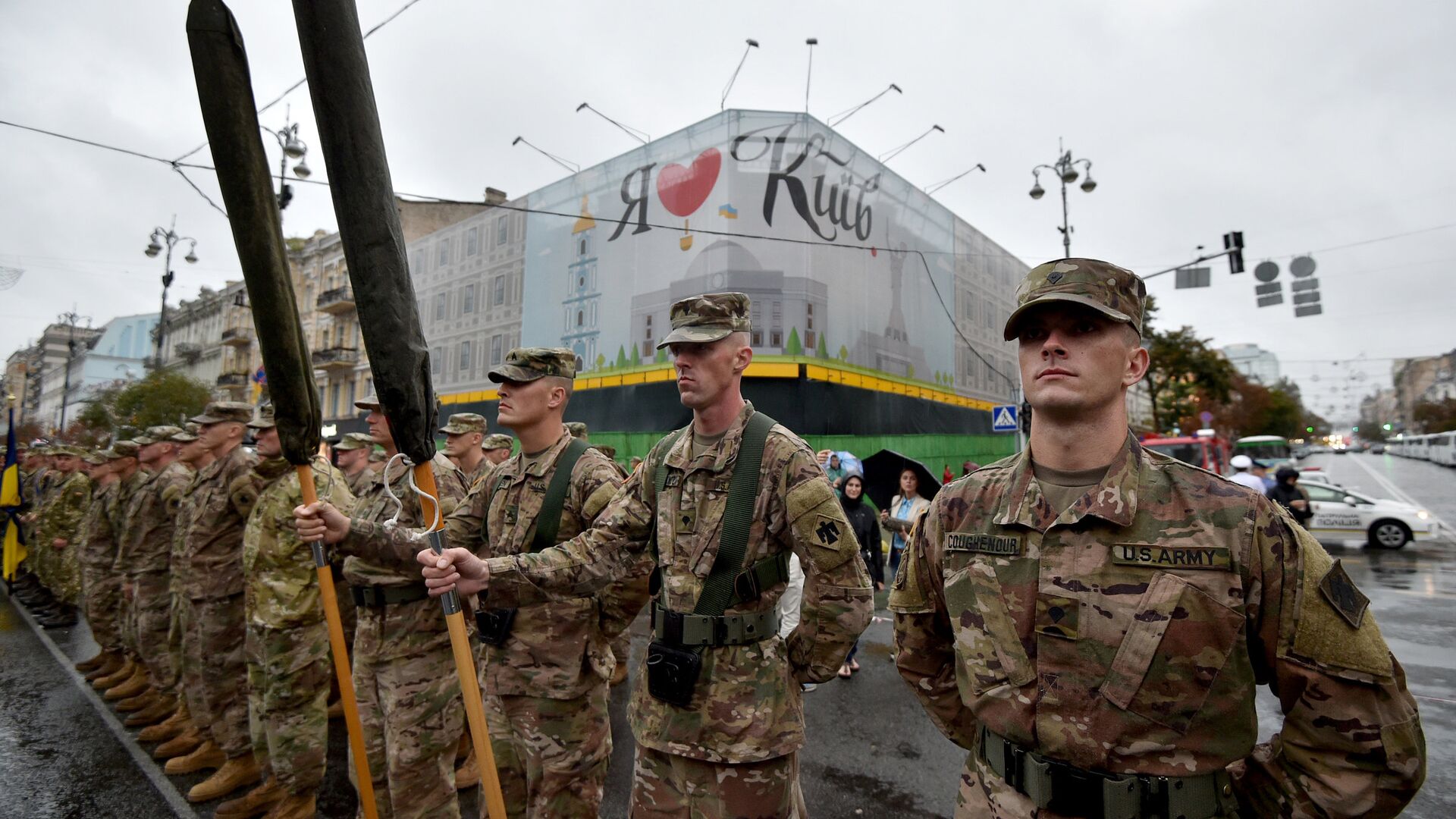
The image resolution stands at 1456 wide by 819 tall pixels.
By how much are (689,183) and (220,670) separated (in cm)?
1634

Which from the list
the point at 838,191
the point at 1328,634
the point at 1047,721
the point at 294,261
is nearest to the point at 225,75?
the point at 1047,721

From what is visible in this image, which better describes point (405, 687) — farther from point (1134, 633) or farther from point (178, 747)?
point (1134, 633)

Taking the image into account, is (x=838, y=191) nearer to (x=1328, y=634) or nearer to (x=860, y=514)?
(x=860, y=514)

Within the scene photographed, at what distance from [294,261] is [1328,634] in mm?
41977

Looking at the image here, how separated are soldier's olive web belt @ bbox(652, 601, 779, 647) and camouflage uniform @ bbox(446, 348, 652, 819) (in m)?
0.42

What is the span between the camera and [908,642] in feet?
6.38

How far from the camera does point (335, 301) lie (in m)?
31.6

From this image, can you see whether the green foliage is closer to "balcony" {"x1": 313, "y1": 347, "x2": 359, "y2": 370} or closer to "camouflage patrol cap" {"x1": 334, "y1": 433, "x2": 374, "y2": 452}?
"camouflage patrol cap" {"x1": 334, "y1": 433, "x2": 374, "y2": 452}

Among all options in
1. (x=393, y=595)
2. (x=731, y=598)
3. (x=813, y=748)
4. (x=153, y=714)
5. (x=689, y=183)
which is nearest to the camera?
(x=731, y=598)

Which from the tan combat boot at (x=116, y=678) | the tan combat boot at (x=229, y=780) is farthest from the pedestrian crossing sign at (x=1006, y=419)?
the tan combat boot at (x=116, y=678)

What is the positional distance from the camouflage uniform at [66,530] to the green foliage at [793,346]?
13.3 metres

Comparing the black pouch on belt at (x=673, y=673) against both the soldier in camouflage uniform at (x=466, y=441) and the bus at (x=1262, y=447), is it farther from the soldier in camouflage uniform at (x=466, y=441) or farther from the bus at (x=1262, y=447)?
the bus at (x=1262, y=447)

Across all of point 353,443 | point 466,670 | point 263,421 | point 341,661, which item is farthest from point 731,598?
point 353,443

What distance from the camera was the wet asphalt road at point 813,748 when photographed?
396 cm
